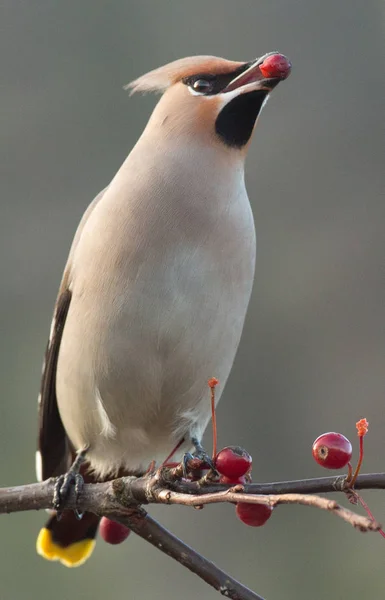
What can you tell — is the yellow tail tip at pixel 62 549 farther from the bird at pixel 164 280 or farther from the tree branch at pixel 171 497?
the tree branch at pixel 171 497

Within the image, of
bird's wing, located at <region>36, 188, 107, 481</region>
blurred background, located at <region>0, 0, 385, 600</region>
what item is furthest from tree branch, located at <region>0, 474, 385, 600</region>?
blurred background, located at <region>0, 0, 385, 600</region>

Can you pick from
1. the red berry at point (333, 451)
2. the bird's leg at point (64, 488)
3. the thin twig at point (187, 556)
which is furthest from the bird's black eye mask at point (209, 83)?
the red berry at point (333, 451)

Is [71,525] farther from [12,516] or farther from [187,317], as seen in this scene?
[12,516]

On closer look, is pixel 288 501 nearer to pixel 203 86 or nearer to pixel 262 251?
pixel 203 86

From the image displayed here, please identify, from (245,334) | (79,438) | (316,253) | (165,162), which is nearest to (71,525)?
(79,438)

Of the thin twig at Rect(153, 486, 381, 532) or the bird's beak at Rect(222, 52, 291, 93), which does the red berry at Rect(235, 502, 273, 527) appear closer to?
the thin twig at Rect(153, 486, 381, 532)

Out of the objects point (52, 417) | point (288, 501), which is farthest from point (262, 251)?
point (288, 501)

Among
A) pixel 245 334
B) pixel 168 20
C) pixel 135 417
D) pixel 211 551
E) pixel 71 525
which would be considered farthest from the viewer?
pixel 168 20
